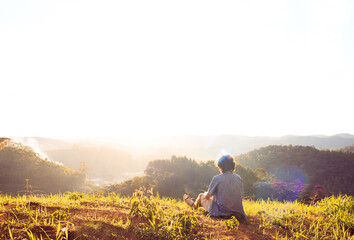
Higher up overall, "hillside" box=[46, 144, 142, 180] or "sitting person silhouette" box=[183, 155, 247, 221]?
"sitting person silhouette" box=[183, 155, 247, 221]

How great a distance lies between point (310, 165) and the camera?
21.3 m

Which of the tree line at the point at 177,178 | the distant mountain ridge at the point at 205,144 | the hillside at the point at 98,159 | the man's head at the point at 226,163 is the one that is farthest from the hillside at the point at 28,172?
A: the distant mountain ridge at the point at 205,144

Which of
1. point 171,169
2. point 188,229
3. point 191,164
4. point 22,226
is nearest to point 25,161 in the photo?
point 171,169

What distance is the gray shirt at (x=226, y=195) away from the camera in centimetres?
467

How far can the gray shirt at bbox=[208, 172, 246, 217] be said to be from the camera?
4.67 metres

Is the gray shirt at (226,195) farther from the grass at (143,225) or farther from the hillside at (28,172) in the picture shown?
the hillside at (28,172)

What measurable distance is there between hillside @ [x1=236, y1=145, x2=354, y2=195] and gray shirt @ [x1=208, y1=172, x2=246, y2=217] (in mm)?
17019

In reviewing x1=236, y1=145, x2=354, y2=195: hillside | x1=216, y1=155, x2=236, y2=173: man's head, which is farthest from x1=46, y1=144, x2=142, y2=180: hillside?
x1=216, y1=155, x2=236, y2=173: man's head

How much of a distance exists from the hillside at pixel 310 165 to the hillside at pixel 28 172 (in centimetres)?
1819

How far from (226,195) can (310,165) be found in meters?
20.3

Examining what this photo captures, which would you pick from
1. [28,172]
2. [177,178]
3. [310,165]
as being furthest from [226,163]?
[310,165]

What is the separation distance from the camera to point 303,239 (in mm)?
3389

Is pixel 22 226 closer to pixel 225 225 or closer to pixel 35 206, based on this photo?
pixel 35 206

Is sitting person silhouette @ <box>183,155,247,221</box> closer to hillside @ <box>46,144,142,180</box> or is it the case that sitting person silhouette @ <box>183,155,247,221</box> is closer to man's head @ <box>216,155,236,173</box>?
man's head @ <box>216,155,236,173</box>
